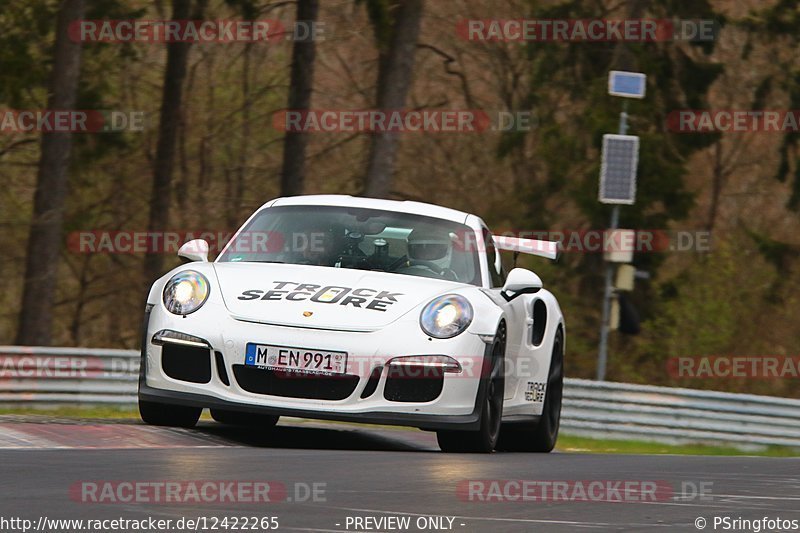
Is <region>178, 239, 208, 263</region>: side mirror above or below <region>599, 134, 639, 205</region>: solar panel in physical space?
below

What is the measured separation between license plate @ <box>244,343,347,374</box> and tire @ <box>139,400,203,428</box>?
848 millimetres

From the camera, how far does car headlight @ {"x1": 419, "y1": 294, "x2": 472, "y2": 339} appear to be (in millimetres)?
8227

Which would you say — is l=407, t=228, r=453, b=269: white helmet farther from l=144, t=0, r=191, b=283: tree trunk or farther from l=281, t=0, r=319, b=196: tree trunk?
l=144, t=0, r=191, b=283: tree trunk

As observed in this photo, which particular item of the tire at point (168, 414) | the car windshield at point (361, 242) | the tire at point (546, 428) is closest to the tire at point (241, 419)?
the tire at point (168, 414)

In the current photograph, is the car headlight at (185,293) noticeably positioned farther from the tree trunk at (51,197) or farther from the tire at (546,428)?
the tree trunk at (51,197)

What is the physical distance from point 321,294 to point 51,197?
14.4 meters

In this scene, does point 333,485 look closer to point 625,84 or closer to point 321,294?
point 321,294

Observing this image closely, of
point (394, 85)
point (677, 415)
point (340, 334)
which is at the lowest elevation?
point (677, 415)

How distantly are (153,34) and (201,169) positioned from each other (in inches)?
206

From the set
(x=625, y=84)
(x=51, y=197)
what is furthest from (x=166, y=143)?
(x=625, y=84)

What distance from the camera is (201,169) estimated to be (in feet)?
110

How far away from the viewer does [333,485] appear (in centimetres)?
636

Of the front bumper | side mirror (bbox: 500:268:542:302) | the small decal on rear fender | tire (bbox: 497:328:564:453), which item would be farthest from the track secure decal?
tire (bbox: 497:328:564:453)

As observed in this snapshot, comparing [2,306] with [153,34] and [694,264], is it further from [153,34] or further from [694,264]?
[694,264]
